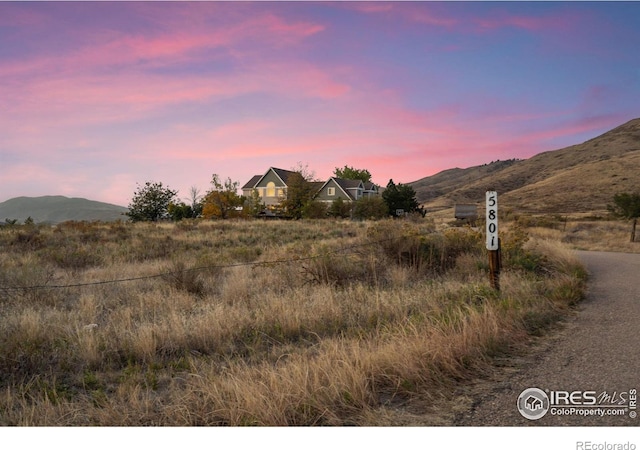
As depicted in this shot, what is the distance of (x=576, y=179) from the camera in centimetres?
8956

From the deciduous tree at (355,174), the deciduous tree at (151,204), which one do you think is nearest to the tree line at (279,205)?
the deciduous tree at (151,204)

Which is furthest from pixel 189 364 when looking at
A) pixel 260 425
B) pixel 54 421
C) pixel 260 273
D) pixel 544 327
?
pixel 260 273

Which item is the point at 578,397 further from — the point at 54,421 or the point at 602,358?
the point at 54,421

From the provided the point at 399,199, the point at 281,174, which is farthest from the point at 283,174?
the point at 399,199

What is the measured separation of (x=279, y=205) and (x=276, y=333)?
175 ft

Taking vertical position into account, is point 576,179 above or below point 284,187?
above

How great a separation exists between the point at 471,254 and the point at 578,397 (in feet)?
26.4

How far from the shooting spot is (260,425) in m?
3.47

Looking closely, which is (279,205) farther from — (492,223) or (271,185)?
(492,223)

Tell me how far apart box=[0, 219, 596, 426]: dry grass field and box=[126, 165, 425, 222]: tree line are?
3951 cm

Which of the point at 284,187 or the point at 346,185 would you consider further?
the point at 346,185

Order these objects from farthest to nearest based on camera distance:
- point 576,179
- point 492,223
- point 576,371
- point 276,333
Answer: point 576,179 < point 492,223 < point 276,333 < point 576,371

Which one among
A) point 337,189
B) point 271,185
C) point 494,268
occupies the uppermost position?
point 271,185

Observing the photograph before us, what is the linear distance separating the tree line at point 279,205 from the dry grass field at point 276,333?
3951cm
